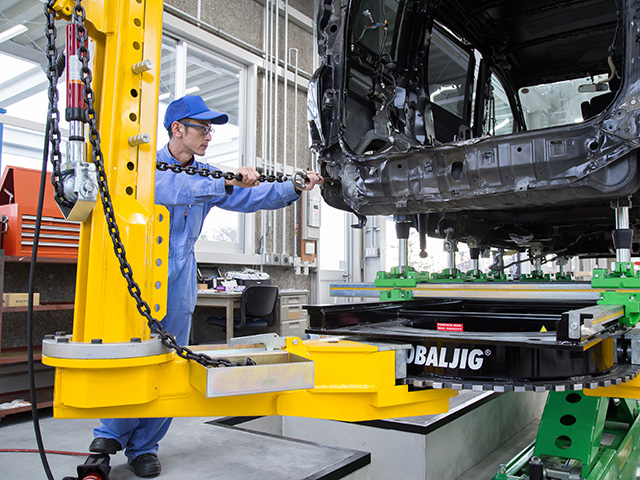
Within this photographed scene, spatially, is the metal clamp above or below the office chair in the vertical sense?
above

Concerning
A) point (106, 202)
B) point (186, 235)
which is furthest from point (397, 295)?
point (106, 202)

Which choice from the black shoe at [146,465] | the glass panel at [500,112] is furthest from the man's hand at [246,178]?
the glass panel at [500,112]

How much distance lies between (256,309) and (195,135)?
2812 millimetres

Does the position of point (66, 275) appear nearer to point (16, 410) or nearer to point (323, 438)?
point (16, 410)

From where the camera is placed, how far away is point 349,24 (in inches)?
119

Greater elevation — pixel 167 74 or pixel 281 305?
pixel 167 74

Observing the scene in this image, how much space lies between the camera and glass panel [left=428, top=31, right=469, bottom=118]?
3967 mm

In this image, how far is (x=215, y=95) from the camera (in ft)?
23.0

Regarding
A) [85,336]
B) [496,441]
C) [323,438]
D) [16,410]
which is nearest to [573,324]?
[85,336]

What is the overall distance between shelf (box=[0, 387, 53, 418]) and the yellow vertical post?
235 centimetres

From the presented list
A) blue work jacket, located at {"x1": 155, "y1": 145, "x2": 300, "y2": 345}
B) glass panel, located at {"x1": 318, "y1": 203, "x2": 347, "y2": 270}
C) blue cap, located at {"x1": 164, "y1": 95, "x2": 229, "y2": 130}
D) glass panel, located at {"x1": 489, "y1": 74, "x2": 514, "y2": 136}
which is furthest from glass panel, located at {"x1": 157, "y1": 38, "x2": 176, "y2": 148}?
blue work jacket, located at {"x1": 155, "y1": 145, "x2": 300, "y2": 345}

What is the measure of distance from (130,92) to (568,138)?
6.75ft

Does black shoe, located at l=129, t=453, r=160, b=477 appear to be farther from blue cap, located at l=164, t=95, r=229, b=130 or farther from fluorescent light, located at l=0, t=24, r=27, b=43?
fluorescent light, located at l=0, t=24, r=27, b=43

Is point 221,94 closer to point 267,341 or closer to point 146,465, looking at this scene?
point 146,465
